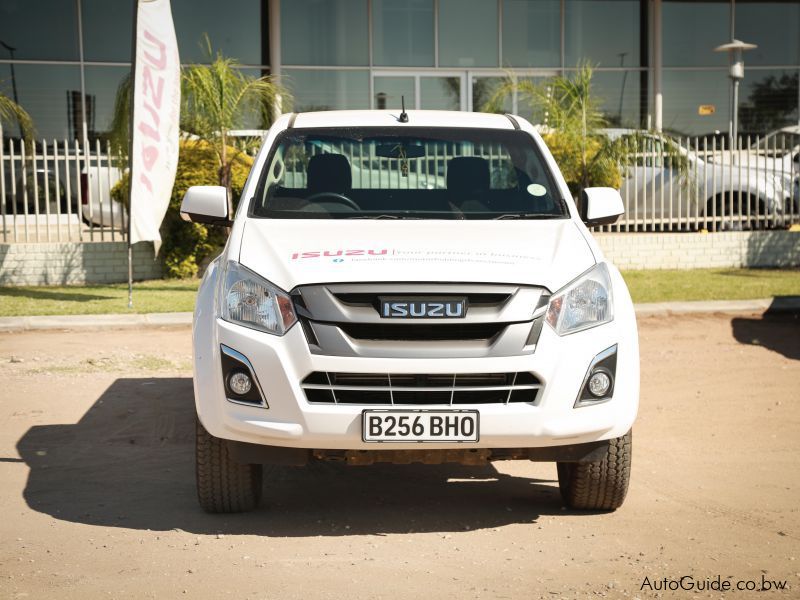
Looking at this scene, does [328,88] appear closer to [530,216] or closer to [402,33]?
[402,33]

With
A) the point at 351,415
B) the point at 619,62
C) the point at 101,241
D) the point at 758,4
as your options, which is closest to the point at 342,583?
the point at 351,415

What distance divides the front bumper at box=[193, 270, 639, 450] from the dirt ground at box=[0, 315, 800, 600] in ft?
1.49

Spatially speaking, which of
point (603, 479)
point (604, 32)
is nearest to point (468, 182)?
point (603, 479)

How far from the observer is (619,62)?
23391mm

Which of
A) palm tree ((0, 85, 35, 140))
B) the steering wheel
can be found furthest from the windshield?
palm tree ((0, 85, 35, 140))

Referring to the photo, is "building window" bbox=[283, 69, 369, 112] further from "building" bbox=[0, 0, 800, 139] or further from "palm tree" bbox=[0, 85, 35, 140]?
"palm tree" bbox=[0, 85, 35, 140]

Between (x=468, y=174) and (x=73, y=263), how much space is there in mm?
10047

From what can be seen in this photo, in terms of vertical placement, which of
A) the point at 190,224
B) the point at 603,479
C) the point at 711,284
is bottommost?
the point at 711,284

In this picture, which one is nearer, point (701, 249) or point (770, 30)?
point (701, 249)

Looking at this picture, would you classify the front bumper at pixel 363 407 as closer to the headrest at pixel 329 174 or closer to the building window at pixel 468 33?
the headrest at pixel 329 174

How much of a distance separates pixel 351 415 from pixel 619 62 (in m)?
19.9

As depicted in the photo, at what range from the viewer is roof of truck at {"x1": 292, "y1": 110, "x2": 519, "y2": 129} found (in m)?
6.33

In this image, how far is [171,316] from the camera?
11.3m

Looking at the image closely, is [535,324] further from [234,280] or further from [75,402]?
[75,402]
